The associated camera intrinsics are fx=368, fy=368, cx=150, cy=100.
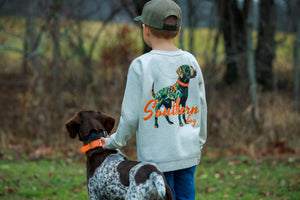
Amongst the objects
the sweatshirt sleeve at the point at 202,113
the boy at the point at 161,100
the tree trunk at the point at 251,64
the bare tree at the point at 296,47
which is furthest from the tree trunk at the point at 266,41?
the boy at the point at 161,100

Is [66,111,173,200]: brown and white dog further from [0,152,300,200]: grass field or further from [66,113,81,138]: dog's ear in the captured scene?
[0,152,300,200]: grass field

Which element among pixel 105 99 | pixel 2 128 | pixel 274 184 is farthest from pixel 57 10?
pixel 274 184

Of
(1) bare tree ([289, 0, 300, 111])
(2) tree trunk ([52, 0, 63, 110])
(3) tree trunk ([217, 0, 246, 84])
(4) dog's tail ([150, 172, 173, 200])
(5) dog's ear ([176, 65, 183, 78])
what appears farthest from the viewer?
(1) bare tree ([289, 0, 300, 111])

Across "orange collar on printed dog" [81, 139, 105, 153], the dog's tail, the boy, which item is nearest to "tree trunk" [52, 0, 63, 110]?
"orange collar on printed dog" [81, 139, 105, 153]

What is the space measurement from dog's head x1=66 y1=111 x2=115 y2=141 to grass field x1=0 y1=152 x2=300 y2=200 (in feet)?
6.76

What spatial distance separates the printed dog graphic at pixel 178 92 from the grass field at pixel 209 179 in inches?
103

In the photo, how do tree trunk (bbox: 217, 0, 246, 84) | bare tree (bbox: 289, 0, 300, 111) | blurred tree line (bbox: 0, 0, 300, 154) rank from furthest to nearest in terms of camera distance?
1. bare tree (bbox: 289, 0, 300, 111)
2. tree trunk (bbox: 217, 0, 246, 84)
3. blurred tree line (bbox: 0, 0, 300, 154)

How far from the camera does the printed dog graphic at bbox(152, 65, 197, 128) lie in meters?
2.82

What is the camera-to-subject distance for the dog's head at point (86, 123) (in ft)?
10.4

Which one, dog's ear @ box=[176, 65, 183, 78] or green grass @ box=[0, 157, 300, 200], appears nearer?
dog's ear @ box=[176, 65, 183, 78]

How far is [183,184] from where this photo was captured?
3.04 metres

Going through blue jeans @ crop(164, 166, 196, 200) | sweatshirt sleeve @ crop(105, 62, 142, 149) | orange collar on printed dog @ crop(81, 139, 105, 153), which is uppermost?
sweatshirt sleeve @ crop(105, 62, 142, 149)

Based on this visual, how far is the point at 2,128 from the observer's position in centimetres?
919

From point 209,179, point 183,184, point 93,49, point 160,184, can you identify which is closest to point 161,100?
point 160,184
